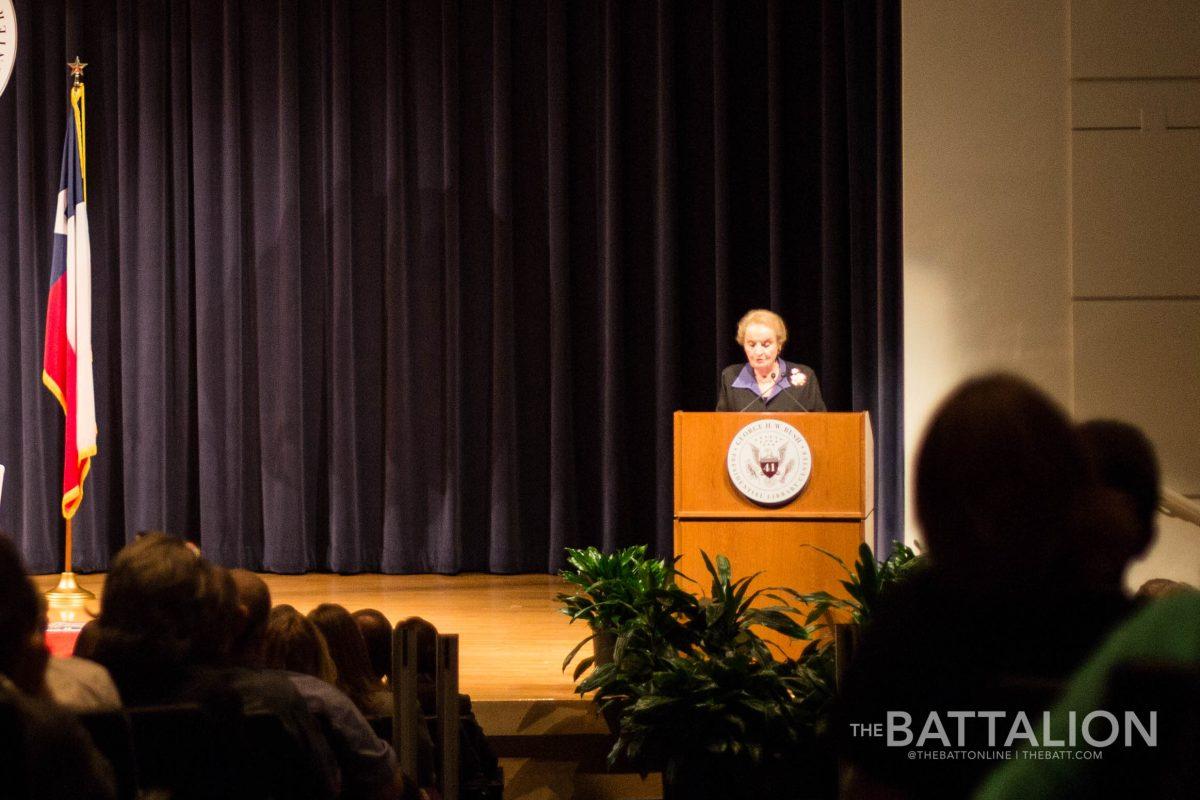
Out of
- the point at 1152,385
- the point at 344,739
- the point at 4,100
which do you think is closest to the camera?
the point at 344,739

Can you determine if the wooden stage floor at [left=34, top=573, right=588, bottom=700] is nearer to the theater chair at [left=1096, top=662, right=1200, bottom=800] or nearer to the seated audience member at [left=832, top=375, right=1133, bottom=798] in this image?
the seated audience member at [left=832, top=375, right=1133, bottom=798]

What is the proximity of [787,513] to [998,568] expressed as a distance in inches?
127

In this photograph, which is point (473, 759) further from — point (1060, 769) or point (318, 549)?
point (318, 549)

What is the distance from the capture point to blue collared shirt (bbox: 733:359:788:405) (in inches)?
210

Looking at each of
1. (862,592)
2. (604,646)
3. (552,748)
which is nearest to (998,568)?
(862,592)

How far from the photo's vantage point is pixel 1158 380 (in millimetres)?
5906

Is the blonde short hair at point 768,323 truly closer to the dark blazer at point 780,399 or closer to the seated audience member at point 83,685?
the dark blazer at point 780,399

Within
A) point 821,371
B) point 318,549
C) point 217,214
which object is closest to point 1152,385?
point 821,371

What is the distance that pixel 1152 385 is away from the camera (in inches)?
233

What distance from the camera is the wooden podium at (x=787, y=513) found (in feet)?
14.8

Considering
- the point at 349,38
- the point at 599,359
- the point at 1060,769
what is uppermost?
the point at 349,38

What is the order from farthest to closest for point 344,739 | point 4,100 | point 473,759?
point 4,100
point 473,759
point 344,739

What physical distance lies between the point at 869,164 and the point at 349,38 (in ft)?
9.67

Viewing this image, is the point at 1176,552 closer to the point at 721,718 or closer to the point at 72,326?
the point at 721,718
